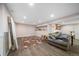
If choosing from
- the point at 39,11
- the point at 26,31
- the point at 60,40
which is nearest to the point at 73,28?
the point at 60,40

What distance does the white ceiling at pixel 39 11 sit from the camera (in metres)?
2.06

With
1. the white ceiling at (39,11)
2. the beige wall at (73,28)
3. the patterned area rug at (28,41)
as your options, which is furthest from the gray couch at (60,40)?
the white ceiling at (39,11)

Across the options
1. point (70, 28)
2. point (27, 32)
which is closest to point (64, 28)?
point (70, 28)

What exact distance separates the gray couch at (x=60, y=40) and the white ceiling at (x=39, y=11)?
477mm

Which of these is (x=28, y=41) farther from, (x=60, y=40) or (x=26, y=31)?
(x=60, y=40)

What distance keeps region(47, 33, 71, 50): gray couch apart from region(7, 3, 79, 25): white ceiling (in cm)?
48

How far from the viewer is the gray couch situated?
6.89ft

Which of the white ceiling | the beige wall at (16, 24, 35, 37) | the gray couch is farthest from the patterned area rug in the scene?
the white ceiling

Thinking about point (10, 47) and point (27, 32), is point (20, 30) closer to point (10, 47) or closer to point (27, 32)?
point (27, 32)

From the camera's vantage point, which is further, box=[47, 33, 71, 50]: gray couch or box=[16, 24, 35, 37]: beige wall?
box=[16, 24, 35, 37]: beige wall

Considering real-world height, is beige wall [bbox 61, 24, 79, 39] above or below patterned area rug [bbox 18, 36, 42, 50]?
above

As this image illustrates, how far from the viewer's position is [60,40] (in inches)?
86.1

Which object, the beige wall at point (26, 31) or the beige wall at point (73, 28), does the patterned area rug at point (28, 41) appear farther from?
the beige wall at point (73, 28)

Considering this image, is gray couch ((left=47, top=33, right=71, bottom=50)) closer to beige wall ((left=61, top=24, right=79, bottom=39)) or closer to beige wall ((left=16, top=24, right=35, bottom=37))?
beige wall ((left=61, top=24, right=79, bottom=39))
